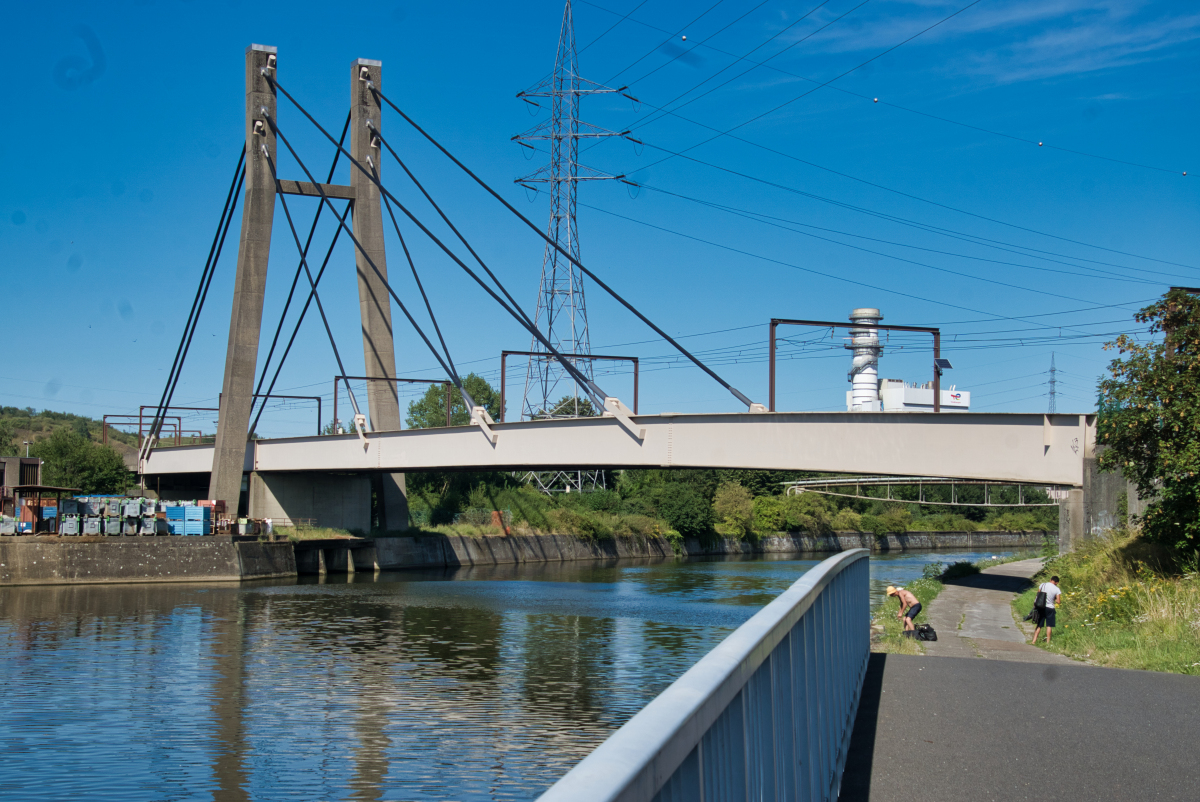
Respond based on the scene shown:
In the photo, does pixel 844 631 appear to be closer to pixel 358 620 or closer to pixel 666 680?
pixel 666 680

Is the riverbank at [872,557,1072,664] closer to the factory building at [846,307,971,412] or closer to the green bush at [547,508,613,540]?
the green bush at [547,508,613,540]

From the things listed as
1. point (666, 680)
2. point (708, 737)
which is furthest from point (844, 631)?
point (666, 680)

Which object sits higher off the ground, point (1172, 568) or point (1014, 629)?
point (1172, 568)

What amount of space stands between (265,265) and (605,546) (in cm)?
3220

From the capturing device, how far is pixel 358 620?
99.5 feet

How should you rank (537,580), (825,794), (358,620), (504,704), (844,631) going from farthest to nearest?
(537,580) < (358,620) < (504,704) < (844,631) < (825,794)

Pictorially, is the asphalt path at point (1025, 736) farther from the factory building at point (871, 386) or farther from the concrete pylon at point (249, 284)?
the factory building at point (871, 386)

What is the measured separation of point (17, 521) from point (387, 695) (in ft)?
108

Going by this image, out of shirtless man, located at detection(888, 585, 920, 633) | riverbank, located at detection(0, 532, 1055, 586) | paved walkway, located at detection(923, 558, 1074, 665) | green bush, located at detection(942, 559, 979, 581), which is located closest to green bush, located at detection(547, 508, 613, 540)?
riverbank, located at detection(0, 532, 1055, 586)

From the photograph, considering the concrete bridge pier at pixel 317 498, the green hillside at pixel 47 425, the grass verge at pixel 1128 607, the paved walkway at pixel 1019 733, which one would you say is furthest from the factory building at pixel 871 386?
the green hillside at pixel 47 425

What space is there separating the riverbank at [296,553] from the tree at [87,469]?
22.7 m

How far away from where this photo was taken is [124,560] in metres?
42.2

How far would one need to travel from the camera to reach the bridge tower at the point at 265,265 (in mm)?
45531

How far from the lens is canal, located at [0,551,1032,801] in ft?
42.4
